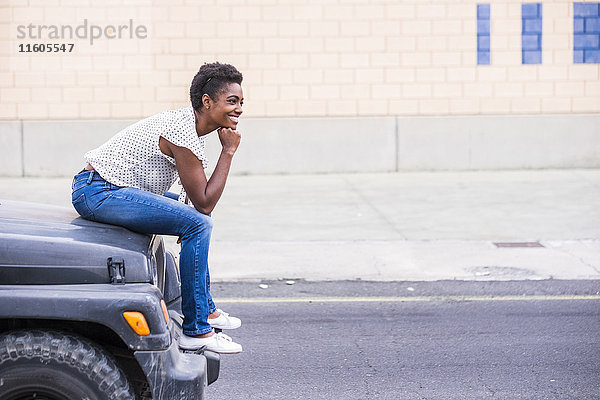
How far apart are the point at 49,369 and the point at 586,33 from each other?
43.0ft

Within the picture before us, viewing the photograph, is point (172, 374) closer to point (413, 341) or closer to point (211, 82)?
point (211, 82)

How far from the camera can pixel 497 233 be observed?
10414 mm

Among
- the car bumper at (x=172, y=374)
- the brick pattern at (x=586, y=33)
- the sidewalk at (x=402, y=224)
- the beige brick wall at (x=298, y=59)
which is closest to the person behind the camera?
the car bumper at (x=172, y=374)

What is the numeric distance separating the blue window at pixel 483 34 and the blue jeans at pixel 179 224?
36.9 feet

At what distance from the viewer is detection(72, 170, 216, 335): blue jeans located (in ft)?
14.0

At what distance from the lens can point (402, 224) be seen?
35.8ft

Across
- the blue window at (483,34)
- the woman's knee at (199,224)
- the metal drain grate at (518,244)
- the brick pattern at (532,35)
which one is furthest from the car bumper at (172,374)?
the brick pattern at (532,35)

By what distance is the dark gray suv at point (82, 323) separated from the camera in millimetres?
3555

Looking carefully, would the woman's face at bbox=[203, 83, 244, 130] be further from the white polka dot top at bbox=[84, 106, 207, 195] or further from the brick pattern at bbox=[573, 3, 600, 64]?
the brick pattern at bbox=[573, 3, 600, 64]

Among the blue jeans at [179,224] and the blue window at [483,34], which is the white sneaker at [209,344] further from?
the blue window at [483,34]

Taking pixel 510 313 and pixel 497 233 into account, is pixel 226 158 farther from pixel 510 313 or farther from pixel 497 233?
pixel 497 233

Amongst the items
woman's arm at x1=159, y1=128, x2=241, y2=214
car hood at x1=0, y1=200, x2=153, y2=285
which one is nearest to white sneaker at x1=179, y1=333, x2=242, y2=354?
car hood at x1=0, y1=200, x2=153, y2=285

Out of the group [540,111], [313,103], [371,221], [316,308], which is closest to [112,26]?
[313,103]

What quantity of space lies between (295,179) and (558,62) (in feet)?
15.2
